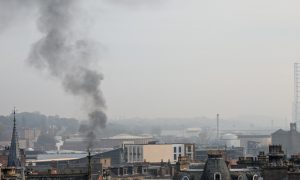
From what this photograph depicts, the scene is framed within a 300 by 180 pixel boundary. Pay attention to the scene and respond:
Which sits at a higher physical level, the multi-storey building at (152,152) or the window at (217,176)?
the multi-storey building at (152,152)

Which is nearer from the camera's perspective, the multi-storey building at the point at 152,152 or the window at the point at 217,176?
the window at the point at 217,176

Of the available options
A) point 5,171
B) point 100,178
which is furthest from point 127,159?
point 5,171

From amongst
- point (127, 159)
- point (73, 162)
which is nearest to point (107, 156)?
point (127, 159)

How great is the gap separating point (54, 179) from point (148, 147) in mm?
95142

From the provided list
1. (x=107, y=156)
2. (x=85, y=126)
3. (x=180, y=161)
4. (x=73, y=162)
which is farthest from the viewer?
(x=107, y=156)

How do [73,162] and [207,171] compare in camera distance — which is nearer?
[207,171]

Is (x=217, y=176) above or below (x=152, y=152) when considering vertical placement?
below

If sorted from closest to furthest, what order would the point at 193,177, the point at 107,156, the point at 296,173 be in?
the point at 296,173, the point at 193,177, the point at 107,156

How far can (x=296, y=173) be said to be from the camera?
53250 millimetres

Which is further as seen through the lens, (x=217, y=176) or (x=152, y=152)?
(x=152, y=152)

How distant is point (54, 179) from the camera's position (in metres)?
68.9

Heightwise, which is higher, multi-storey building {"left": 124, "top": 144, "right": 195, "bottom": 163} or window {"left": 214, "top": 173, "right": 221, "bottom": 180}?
multi-storey building {"left": 124, "top": 144, "right": 195, "bottom": 163}

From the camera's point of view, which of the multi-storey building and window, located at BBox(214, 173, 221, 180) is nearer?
window, located at BBox(214, 173, 221, 180)

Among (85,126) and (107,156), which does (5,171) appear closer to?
(85,126)
